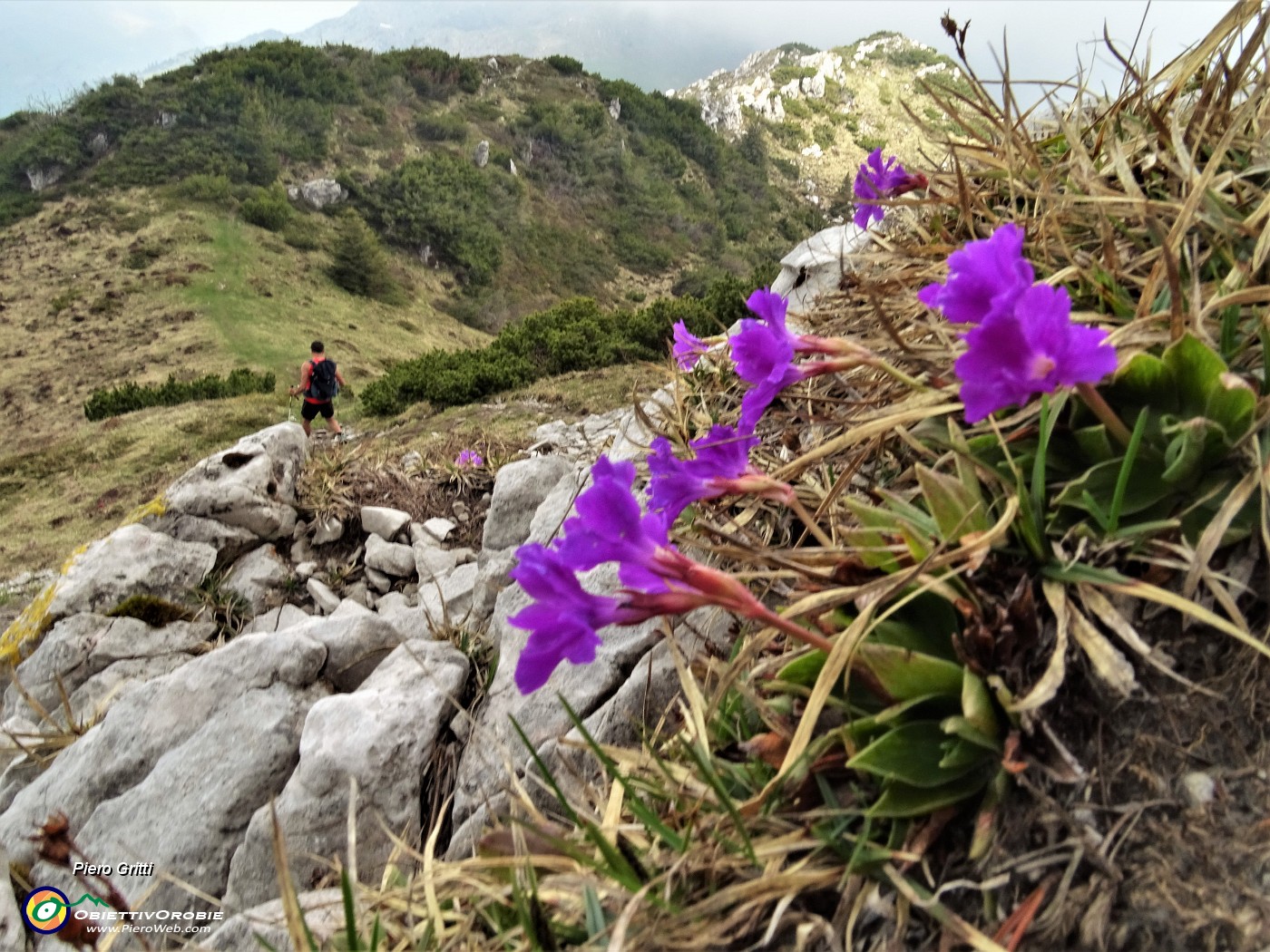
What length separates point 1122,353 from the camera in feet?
4.24

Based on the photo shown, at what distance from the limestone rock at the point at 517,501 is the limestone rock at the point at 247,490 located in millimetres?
2913

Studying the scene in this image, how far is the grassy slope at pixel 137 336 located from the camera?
47.9 ft

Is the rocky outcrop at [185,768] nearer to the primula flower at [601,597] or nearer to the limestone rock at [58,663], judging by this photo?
the limestone rock at [58,663]

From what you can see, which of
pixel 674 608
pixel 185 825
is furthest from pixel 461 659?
pixel 674 608

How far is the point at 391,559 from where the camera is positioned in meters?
5.79

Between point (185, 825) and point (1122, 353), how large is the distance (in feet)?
10.3

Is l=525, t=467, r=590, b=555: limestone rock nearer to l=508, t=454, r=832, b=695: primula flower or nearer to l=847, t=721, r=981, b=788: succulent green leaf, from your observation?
l=508, t=454, r=832, b=695: primula flower

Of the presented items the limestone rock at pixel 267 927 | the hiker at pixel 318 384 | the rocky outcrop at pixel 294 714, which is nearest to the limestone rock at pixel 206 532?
the rocky outcrop at pixel 294 714

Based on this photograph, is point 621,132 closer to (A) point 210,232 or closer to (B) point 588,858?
(A) point 210,232

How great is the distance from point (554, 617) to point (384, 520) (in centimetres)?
536

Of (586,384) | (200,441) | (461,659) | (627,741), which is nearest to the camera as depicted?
(627,741)

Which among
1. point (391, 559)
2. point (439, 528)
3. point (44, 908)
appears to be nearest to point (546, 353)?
point (439, 528)

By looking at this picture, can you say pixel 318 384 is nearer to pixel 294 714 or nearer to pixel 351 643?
pixel 351 643

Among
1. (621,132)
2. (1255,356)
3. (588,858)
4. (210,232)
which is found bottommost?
(588,858)
